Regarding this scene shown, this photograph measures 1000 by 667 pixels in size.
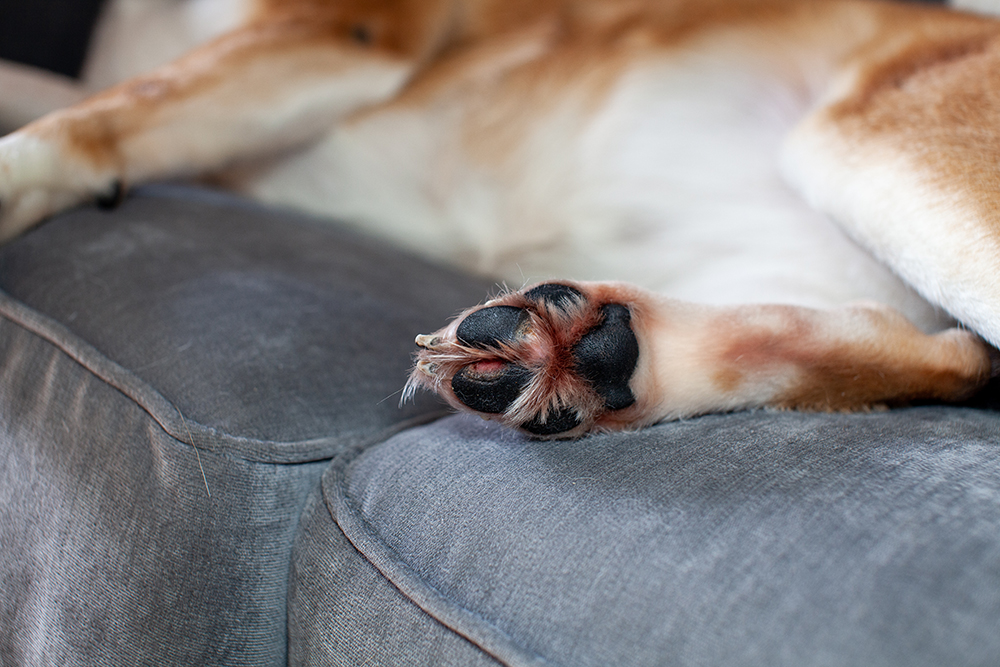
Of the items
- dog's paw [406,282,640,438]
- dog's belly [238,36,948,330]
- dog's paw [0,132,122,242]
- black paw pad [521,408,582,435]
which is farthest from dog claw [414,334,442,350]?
dog's paw [0,132,122,242]

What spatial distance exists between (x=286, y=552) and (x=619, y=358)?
422 mm

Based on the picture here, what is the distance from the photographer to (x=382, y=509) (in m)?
0.70

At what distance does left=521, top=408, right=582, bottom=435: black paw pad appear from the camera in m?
0.68

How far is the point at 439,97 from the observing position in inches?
63.5

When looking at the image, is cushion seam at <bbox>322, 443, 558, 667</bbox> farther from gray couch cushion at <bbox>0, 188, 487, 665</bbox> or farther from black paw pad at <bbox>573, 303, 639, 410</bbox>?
black paw pad at <bbox>573, 303, 639, 410</bbox>

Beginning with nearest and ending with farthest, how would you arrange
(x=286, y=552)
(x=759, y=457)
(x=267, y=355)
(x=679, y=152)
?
(x=759, y=457)
(x=286, y=552)
(x=267, y=355)
(x=679, y=152)

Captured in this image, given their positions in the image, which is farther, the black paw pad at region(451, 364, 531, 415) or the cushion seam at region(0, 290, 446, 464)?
the cushion seam at region(0, 290, 446, 464)

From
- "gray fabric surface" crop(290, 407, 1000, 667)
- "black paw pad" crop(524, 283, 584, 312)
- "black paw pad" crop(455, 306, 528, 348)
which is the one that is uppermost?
"black paw pad" crop(524, 283, 584, 312)

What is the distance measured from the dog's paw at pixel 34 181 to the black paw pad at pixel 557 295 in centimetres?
95

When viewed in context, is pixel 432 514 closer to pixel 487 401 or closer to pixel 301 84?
pixel 487 401

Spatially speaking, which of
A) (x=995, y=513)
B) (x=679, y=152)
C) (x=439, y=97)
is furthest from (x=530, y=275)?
(x=995, y=513)

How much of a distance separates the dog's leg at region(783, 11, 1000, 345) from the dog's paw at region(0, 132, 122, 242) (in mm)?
1213

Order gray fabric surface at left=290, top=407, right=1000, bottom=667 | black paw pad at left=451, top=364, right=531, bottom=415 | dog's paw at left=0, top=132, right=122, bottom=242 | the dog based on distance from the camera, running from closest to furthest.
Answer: gray fabric surface at left=290, top=407, right=1000, bottom=667 → black paw pad at left=451, top=364, right=531, bottom=415 → the dog → dog's paw at left=0, top=132, right=122, bottom=242

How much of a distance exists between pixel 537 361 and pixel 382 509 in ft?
0.72
